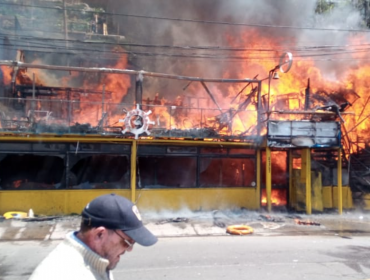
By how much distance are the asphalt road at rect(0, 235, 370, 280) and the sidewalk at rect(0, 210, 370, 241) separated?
2.58 ft

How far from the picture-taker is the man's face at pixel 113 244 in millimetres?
1701

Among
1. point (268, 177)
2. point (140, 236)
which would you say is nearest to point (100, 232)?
point (140, 236)

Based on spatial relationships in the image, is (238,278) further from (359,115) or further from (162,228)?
(359,115)

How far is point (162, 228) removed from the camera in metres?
11.1

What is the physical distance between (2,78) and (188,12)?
1125 centimetres

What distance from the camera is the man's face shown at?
1.70 meters

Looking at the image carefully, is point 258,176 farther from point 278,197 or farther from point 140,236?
point 140,236

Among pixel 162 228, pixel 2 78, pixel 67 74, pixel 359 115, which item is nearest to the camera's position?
pixel 162 228

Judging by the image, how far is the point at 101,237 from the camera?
170cm

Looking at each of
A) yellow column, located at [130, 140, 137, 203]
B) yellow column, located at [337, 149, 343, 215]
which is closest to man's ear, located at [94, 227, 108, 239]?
yellow column, located at [130, 140, 137, 203]

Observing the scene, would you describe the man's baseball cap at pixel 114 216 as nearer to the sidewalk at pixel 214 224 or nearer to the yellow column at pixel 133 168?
the sidewalk at pixel 214 224

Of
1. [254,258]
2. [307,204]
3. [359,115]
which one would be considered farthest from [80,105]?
[359,115]

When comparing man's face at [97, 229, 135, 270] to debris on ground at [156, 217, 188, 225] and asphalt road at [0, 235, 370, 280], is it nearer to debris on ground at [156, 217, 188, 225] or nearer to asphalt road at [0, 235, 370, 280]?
asphalt road at [0, 235, 370, 280]

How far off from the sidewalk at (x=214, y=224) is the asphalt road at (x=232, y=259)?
0.79m
